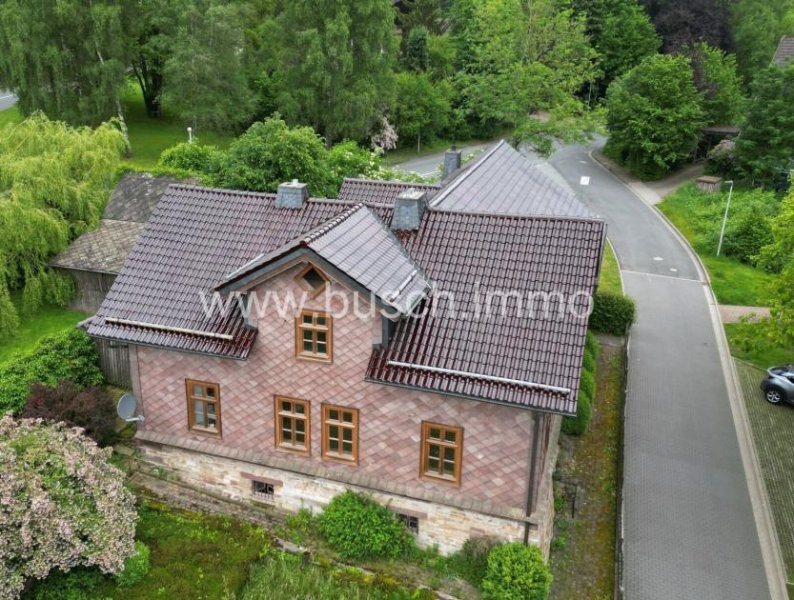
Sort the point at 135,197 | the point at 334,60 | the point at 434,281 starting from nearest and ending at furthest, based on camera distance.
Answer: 1. the point at 434,281
2. the point at 135,197
3. the point at 334,60

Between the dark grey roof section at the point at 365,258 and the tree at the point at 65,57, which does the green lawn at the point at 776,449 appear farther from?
the tree at the point at 65,57

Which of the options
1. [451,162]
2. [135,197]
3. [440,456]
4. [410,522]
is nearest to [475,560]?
[410,522]

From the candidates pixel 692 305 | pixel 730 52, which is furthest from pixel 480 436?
pixel 730 52

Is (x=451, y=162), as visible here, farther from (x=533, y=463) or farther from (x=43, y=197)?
(x=533, y=463)

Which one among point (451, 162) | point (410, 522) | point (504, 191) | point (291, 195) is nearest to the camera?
point (410, 522)

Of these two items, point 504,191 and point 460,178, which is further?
point 504,191

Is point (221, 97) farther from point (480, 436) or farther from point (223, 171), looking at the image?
point (480, 436)

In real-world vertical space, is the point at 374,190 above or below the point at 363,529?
above

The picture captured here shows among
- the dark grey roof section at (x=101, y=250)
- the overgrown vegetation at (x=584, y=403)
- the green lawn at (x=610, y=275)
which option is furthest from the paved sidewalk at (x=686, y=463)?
the dark grey roof section at (x=101, y=250)
